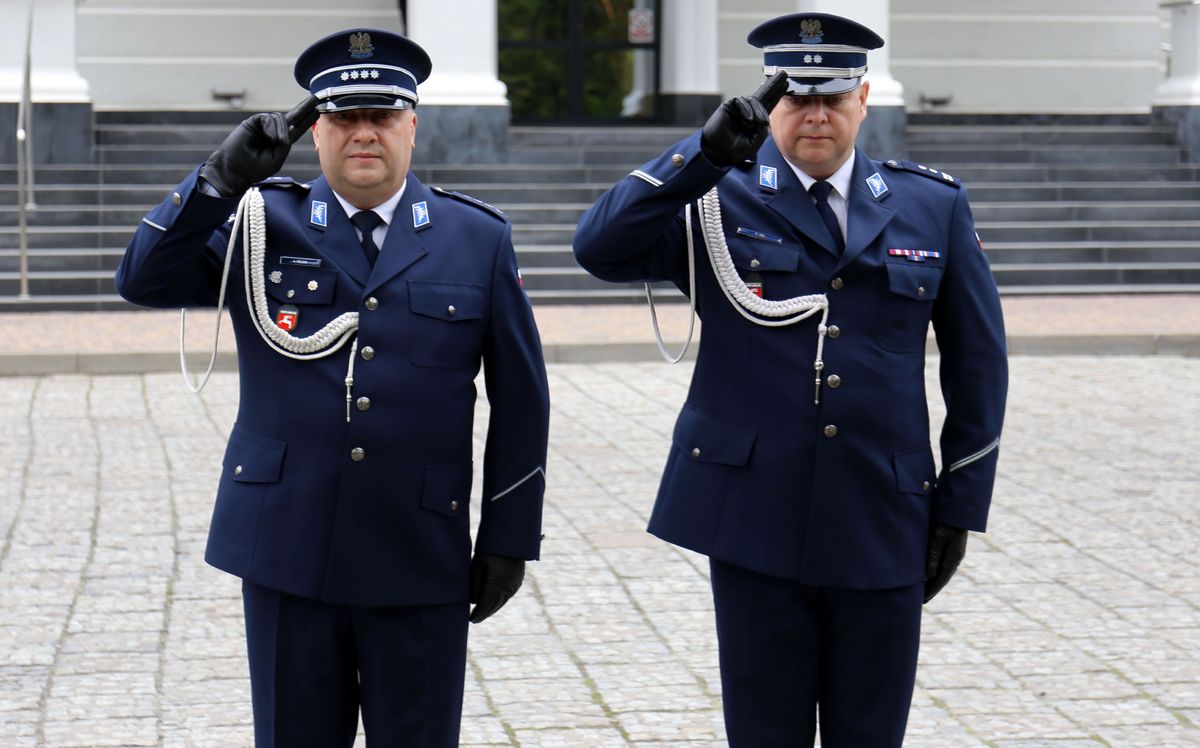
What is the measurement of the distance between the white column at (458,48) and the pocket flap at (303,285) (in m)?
13.9

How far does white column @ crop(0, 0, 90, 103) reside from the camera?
16344mm

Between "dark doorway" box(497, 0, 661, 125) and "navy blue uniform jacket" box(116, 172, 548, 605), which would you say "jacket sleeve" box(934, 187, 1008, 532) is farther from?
"dark doorway" box(497, 0, 661, 125)

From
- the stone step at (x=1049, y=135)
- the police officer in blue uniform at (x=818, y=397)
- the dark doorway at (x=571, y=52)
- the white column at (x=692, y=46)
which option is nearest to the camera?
the police officer in blue uniform at (x=818, y=397)

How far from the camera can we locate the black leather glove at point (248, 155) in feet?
10.6

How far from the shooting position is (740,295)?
363 cm

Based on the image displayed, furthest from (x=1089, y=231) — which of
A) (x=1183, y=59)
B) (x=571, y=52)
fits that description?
(x=571, y=52)

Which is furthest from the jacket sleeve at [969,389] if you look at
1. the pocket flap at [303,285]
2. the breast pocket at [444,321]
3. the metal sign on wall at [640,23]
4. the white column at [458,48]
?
the metal sign on wall at [640,23]

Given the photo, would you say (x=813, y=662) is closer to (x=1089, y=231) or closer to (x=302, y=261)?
(x=302, y=261)

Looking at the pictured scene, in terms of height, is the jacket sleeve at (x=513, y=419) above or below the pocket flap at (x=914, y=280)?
below

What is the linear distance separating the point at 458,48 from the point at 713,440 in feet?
46.1

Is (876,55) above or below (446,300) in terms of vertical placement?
above

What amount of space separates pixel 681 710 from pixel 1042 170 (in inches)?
540

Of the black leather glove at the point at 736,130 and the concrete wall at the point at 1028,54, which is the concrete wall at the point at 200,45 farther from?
the black leather glove at the point at 736,130

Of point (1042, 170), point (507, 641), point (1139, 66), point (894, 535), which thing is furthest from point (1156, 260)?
point (894, 535)
